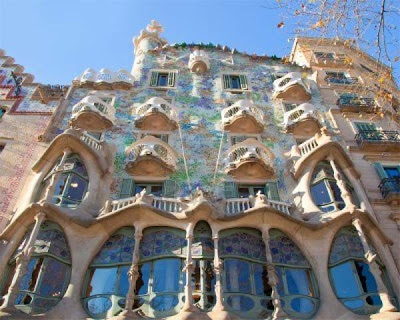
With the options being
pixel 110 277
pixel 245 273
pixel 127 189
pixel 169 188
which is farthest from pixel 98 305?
pixel 169 188

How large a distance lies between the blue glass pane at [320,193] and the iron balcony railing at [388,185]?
112 inches

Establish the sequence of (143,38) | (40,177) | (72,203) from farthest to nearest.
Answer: (143,38) < (40,177) < (72,203)

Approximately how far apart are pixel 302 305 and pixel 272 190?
4.97m

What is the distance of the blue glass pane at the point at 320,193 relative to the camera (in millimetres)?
14047

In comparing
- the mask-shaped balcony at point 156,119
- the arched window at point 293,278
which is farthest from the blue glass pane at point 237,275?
the mask-shaped balcony at point 156,119

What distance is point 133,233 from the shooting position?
1249 cm

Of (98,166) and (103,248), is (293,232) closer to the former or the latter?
(103,248)

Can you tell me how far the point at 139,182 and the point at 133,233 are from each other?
333cm

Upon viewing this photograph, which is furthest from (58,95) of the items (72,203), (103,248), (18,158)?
(103,248)

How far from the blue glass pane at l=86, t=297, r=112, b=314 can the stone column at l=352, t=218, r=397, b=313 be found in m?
7.40

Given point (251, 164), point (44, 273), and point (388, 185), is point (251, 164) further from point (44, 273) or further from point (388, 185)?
point (44, 273)

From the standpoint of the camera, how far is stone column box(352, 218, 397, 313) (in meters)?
10.8

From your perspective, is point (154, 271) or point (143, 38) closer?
point (154, 271)

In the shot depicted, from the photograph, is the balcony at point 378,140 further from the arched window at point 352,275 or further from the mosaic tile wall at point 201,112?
the arched window at point 352,275
